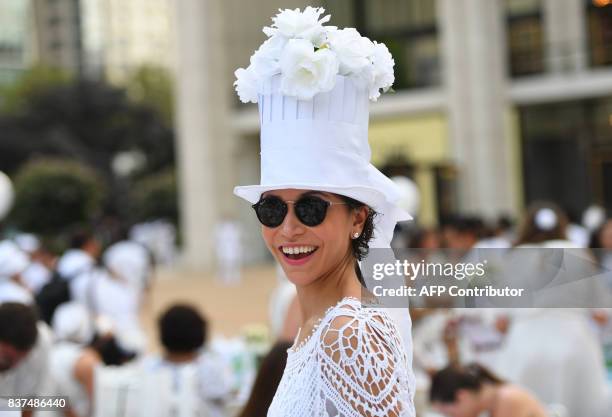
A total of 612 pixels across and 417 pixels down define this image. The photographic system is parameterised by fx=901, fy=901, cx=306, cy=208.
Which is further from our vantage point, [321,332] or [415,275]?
[415,275]

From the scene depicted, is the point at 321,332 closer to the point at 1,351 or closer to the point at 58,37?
the point at 1,351

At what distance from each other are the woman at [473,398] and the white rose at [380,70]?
8.32 feet

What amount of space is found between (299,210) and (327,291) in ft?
0.63

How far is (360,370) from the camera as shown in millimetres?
1785

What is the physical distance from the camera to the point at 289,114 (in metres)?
1.97

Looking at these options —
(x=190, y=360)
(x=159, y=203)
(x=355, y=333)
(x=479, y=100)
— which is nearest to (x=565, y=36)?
(x=479, y=100)

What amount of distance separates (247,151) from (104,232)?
5.88 m

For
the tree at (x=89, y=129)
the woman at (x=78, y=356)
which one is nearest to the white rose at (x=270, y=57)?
the woman at (x=78, y=356)

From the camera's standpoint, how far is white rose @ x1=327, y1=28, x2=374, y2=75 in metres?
1.95

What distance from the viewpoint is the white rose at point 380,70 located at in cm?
201

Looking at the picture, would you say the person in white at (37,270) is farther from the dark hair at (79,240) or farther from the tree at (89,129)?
the tree at (89,129)

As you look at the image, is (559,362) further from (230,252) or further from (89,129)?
(89,129)

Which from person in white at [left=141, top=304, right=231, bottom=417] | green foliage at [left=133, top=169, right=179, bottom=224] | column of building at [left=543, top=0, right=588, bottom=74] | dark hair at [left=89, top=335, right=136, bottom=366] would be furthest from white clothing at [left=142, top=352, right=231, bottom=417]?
green foliage at [left=133, top=169, right=179, bottom=224]

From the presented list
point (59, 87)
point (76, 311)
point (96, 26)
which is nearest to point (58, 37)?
point (96, 26)
